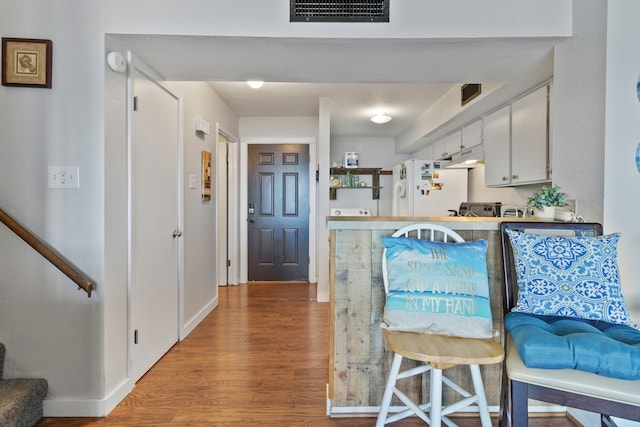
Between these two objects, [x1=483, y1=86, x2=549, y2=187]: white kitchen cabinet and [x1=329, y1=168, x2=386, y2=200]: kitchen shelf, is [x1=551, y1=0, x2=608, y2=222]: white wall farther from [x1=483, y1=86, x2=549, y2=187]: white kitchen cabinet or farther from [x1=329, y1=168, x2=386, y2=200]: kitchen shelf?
[x1=329, y1=168, x2=386, y2=200]: kitchen shelf

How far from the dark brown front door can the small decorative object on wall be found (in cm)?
130

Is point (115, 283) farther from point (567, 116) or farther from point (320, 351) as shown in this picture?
point (567, 116)

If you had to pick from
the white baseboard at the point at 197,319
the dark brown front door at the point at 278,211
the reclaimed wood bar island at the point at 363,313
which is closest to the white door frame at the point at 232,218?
the dark brown front door at the point at 278,211

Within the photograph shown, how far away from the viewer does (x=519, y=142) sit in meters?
2.55

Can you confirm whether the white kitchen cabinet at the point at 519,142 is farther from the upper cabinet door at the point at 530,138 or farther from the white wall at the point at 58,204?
the white wall at the point at 58,204

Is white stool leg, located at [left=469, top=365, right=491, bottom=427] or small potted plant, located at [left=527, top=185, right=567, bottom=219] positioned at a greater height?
small potted plant, located at [left=527, top=185, right=567, bottom=219]

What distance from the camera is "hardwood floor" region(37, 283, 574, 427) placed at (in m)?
1.67

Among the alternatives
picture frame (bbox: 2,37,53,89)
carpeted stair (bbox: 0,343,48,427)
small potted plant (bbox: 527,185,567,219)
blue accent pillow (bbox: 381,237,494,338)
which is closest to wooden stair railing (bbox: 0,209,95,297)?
carpeted stair (bbox: 0,343,48,427)

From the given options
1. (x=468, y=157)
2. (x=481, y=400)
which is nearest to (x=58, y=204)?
(x=481, y=400)

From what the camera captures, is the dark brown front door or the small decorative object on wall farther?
the dark brown front door

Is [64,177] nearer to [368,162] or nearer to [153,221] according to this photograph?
[153,221]

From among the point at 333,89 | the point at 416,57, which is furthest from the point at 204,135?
the point at 416,57

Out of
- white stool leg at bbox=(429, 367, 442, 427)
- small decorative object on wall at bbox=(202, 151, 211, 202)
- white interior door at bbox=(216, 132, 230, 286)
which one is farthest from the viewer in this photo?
white interior door at bbox=(216, 132, 230, 286)

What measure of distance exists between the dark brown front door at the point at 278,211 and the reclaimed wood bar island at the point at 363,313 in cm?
296
